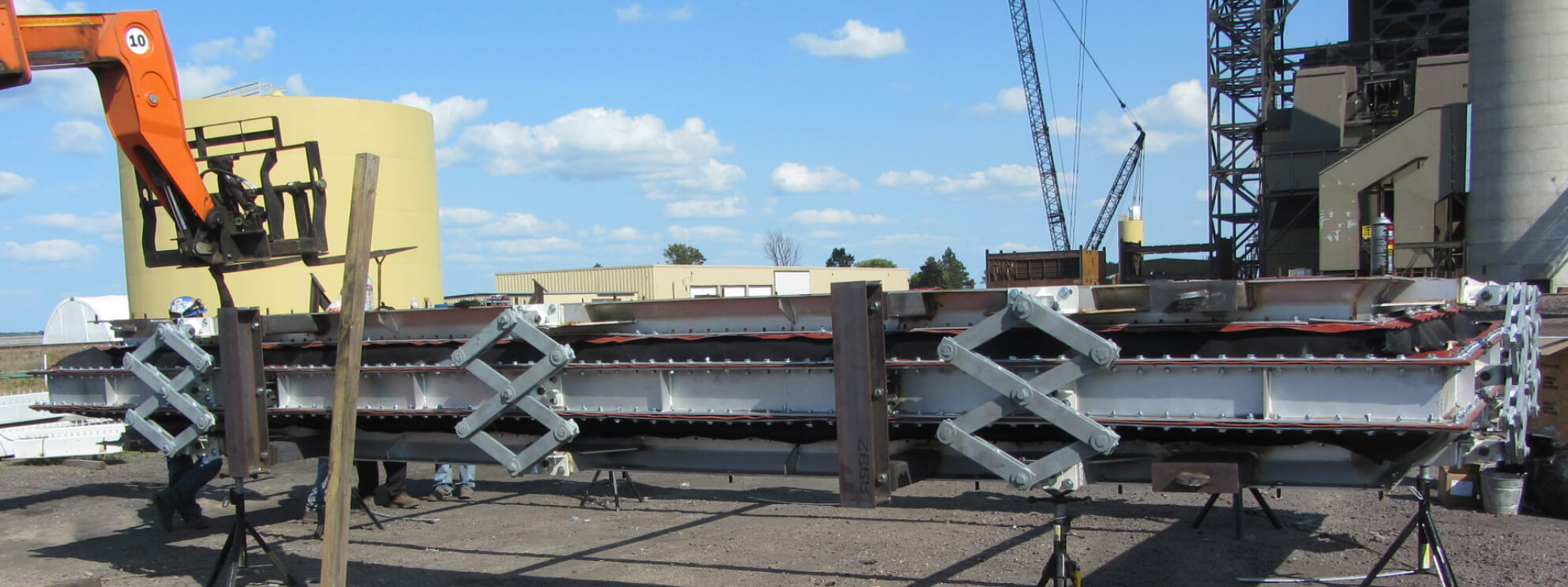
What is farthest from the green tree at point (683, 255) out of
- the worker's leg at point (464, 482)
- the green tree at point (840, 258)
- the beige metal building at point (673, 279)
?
the worker's leg at point (464, 482)

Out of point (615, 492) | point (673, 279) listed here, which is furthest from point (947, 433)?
point (673, 279)

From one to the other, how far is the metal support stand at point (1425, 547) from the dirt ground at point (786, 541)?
0.19 metres

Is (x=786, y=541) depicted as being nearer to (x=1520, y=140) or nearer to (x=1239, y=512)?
(x=1239, y=512)

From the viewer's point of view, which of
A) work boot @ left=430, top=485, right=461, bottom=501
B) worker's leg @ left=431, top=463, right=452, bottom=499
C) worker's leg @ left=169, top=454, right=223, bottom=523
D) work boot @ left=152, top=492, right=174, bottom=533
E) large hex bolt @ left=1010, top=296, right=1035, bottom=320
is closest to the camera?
large hex bolt @ left=1010, top=296, right=1035, bottom=320

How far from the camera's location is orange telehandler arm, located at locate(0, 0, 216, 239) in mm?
7953

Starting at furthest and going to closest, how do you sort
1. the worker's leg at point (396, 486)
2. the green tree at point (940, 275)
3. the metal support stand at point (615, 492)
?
the green tree at point (940, 275), the worker's leg at point (396, 486), the metal support stand at point (615, 492)

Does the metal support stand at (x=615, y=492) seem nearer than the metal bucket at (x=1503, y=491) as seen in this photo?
No

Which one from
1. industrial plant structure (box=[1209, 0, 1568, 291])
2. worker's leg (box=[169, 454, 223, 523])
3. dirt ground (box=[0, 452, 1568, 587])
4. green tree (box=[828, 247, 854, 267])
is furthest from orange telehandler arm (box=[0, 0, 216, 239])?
green tree (box=[828, 247, 854, 267])

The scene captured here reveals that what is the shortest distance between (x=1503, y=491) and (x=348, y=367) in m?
9.60

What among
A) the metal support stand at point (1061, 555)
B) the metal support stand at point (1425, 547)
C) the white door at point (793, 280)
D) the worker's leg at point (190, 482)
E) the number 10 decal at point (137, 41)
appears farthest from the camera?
the white door at point (793, 280)

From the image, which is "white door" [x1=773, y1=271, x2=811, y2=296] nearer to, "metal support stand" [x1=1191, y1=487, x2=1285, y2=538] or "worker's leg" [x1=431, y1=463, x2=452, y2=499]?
"worker's leg" [x1=431, y1=463, x2=452, y2=499]

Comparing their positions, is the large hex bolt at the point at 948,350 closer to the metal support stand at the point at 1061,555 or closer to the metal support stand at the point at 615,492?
the metal support stand at the point at 1061,555

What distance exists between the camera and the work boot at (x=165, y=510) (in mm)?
10352

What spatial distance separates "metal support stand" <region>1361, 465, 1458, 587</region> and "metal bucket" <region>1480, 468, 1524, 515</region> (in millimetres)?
2364
